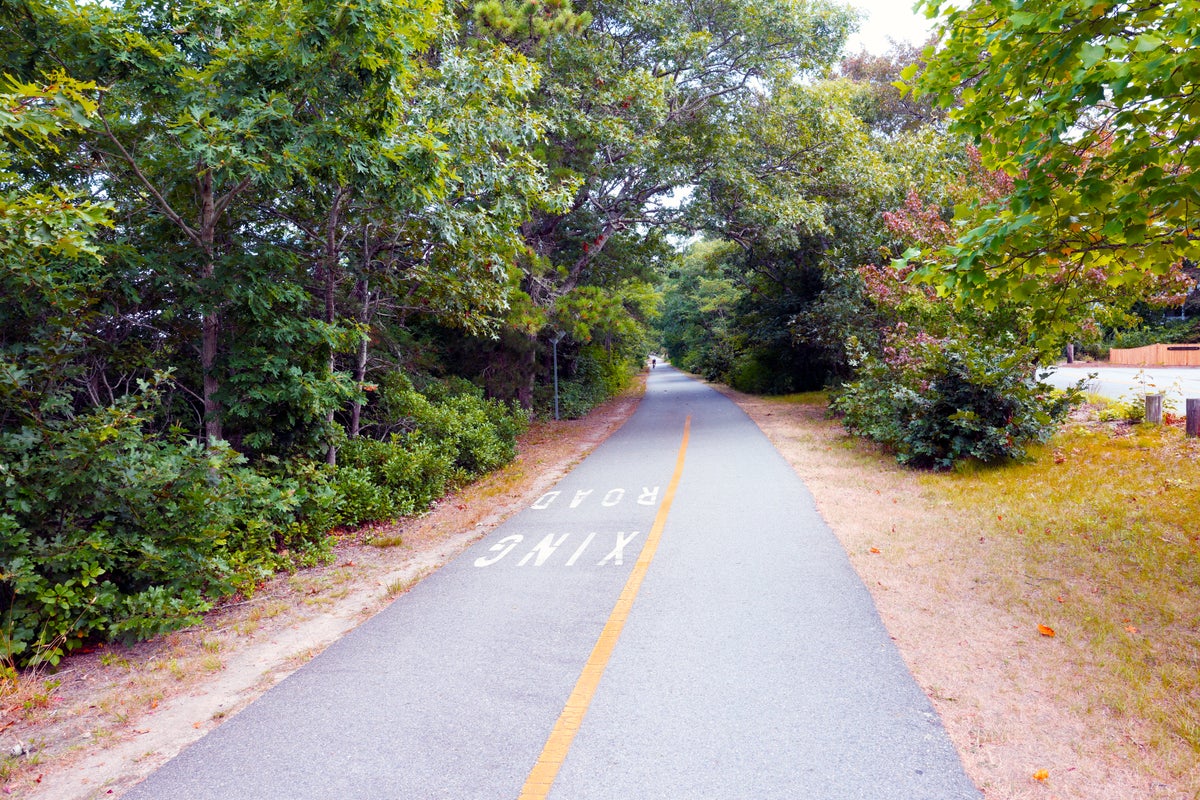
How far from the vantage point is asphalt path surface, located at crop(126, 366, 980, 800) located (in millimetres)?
2979

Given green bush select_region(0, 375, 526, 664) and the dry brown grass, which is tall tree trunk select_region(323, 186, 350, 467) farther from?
the dry brown grass

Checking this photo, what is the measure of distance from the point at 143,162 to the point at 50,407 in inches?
120

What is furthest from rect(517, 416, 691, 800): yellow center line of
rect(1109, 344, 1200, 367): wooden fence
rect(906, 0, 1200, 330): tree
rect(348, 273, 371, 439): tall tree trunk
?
rect(1109, 344, 1200, 367): wooden fence

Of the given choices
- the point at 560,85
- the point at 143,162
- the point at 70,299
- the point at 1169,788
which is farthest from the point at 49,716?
the point at 560,85

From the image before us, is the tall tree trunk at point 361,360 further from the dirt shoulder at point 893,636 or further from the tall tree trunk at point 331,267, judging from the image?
the dirt shoulder at point 893,636

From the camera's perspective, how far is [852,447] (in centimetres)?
1327

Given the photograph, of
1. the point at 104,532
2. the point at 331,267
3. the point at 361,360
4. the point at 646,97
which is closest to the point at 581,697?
the point at 104,532

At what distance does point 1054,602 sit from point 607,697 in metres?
3.65

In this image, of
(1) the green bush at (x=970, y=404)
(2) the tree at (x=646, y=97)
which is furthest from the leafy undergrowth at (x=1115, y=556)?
(2) the tree at (x=646, y=97)

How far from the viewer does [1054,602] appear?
5020 mm

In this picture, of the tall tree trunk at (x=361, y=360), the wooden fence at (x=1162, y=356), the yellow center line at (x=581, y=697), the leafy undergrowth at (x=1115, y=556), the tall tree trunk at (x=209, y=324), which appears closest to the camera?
the yellow center line at (x=581, y=697)

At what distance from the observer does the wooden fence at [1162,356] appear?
3089 centimetres

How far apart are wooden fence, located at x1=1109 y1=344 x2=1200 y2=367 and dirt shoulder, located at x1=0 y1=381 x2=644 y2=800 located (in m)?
36.9

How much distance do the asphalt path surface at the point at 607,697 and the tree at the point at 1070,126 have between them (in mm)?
2783
